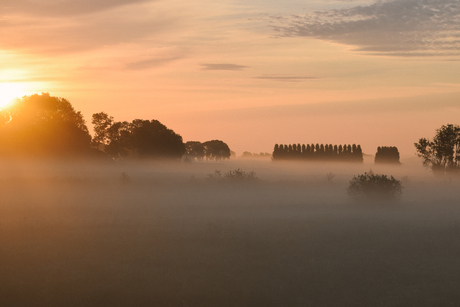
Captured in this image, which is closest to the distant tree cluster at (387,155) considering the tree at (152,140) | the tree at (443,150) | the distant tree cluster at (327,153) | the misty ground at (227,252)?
the distant tree cluster at (327,153)

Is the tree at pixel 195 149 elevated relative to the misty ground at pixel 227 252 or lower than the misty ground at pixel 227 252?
elevated

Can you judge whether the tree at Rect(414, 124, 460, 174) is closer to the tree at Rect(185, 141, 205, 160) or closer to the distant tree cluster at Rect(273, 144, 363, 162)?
the distant tree cluster at Rect(273, 144, 363, 162)

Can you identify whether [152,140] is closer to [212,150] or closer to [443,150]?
[443,150]

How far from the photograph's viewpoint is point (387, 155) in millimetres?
102812

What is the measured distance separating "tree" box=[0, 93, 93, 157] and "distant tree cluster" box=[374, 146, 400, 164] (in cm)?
5806

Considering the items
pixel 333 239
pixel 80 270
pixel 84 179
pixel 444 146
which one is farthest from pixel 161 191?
pixel 444 146

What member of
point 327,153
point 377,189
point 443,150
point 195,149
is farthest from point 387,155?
point 195,149

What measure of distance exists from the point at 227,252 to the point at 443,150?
196ft

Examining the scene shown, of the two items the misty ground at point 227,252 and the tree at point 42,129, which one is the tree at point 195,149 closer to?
the tree at point 42,129

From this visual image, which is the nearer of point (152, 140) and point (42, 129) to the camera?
point (42, 129)

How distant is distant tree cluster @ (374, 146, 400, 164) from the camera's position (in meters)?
102

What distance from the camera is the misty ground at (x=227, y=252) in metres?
18.7

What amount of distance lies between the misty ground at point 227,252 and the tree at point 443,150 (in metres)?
28.1

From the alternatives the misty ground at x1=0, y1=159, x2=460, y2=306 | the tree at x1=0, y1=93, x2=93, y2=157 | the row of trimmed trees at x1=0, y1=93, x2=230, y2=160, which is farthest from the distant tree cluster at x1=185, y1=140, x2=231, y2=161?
the misty ground at x1=0, y1=159, x2=460, y2=306
